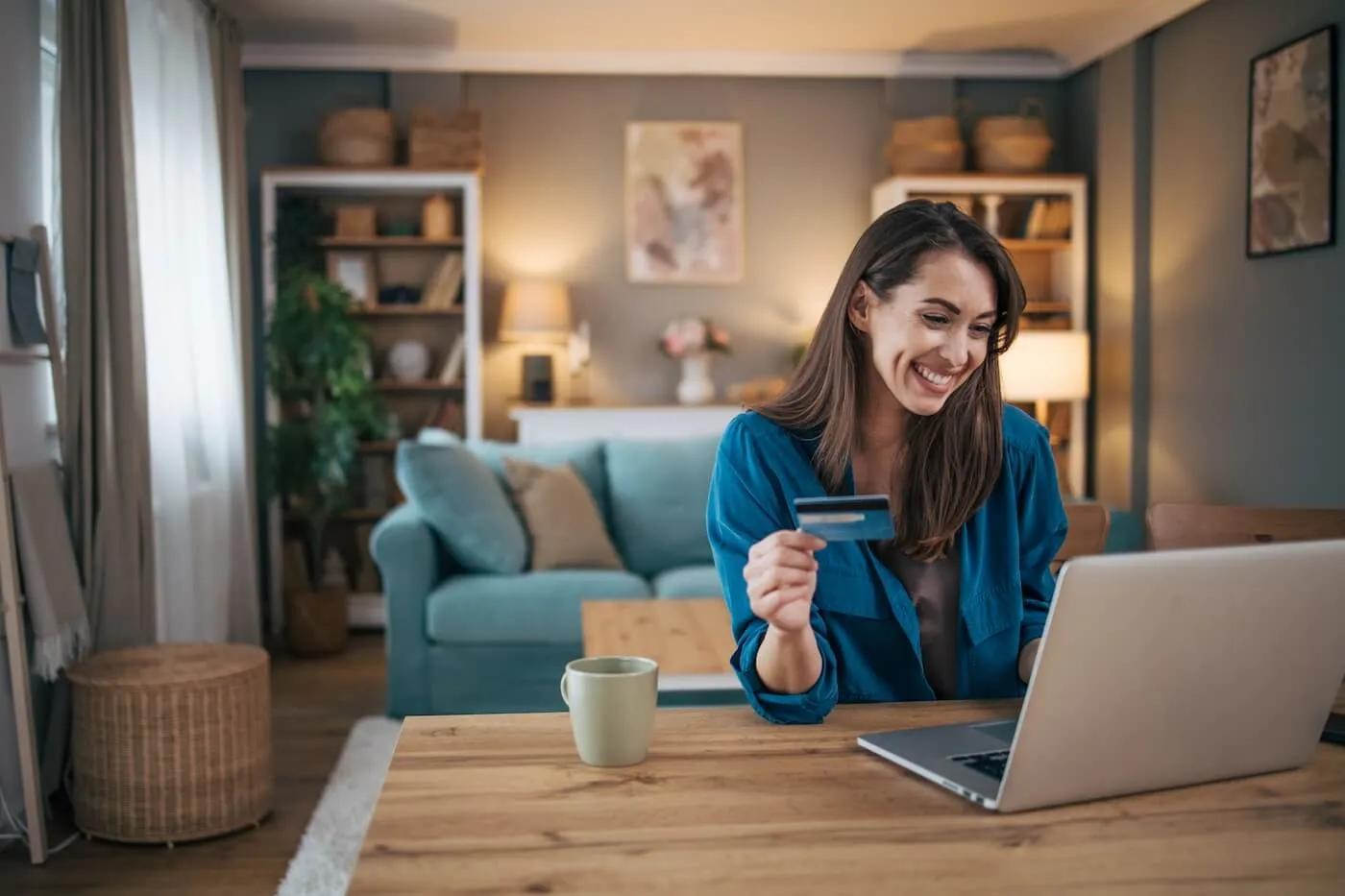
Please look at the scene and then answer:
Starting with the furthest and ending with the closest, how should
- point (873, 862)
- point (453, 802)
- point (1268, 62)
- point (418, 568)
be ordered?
point (1268, 62)
point (418, 568)
point (453, 802)
point (873, 862)

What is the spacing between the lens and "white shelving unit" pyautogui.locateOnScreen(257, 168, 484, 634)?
17.8 feet

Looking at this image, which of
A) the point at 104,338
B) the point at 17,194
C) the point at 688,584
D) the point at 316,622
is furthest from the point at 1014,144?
the point at 17,194

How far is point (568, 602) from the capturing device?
402cm

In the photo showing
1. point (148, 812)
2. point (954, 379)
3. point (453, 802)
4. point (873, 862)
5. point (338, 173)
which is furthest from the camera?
point (338, 173)

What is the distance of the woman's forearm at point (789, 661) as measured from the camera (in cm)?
123

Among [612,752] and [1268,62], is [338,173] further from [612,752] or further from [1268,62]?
[612,752]

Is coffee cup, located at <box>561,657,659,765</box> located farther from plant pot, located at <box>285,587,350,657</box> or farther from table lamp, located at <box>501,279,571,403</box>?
table lamp, located at <box>501,279,571,403</box>

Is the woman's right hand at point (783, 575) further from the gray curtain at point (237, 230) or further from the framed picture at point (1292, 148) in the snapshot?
the gray curtain at point (237, 230)

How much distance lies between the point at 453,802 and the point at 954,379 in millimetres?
652

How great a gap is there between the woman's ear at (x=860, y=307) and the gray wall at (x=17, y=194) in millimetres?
2329

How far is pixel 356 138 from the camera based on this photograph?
547cm

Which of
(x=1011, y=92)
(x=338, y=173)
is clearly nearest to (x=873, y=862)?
Result: (x=338, y=173)

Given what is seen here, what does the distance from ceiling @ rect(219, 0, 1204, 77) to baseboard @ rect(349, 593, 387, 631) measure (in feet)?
7.63

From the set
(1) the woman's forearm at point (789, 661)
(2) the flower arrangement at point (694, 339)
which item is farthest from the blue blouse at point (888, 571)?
(2) the flower arrangement at point (694, 339)
